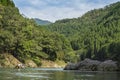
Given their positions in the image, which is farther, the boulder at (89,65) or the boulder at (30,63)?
the boulder at (30,63)

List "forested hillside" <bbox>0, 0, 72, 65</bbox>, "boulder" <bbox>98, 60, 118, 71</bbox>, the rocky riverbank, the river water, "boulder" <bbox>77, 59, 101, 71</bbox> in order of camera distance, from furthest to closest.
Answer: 1. "forested hillside" <bbox>0, 0, 72, 65</bbox>
2. "boulder" <bbox>77, 59, 101, 71</bbox>
3. the rocky riverbank
4. "boulder" <bbox>98, 60, 118, 71</bbox>
5. the river water

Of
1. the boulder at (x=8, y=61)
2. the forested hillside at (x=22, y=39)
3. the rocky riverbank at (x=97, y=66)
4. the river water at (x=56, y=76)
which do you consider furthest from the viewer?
the forested hillside at (x=22, y=39)

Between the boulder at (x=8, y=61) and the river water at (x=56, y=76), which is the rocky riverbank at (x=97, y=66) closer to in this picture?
the river water at (x=56, y=76)

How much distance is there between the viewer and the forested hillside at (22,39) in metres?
152

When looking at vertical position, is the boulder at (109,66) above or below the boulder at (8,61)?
Result: above

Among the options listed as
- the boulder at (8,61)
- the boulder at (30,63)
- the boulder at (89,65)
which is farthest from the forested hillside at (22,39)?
the boulder at (89,65)

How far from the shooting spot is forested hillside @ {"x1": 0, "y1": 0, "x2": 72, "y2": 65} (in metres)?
152

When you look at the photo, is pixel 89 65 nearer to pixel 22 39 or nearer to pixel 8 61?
pixel 8 61

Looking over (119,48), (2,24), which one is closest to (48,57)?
(2,24)

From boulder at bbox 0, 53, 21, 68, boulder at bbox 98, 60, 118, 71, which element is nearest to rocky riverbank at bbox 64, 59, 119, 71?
boulder at bbox 98, 60, 118, 71

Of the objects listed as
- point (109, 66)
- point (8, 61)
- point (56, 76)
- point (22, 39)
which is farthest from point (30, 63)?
point (56, 76)

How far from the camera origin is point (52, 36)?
627 feet

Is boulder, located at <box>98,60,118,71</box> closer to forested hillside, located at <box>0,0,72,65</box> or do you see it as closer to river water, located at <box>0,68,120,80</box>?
river water, located at <box>0,68,120,80</box>

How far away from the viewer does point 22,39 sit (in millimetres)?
155500
